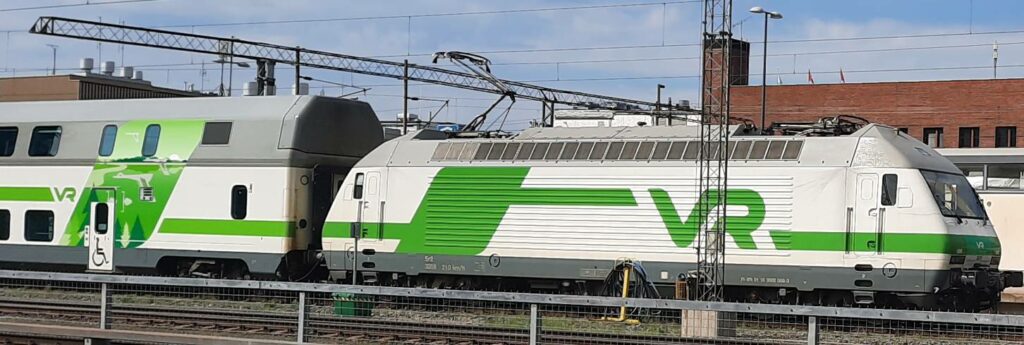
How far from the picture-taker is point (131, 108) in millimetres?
24359

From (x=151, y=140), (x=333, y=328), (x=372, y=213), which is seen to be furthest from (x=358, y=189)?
(x=333, y=328)

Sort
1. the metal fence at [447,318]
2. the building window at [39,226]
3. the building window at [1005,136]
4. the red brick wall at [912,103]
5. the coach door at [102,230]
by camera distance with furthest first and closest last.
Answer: the red brick wall at [912,103] → the building window at [1005,136] → the building window at [39,226] → the coach door at [102,230] → the metal fence at [447,318]

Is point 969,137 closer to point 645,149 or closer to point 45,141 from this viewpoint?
point 645,149

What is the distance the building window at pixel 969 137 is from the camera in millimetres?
51406

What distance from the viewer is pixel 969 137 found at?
51.7 m

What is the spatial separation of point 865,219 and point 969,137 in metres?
35.1

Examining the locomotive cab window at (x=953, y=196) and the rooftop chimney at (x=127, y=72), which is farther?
the rooftop chimney at (x=127, y=72)

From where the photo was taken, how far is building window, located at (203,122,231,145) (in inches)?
926

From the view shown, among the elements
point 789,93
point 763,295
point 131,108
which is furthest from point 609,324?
point 789,93

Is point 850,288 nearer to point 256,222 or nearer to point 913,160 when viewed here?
Result: point 913,160

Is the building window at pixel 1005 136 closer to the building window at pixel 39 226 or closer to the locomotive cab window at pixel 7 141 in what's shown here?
the building window at pixel 39 226

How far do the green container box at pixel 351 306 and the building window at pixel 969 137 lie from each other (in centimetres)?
4115

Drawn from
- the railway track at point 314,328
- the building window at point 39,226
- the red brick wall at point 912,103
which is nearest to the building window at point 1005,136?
the red brick wall at point 912,103

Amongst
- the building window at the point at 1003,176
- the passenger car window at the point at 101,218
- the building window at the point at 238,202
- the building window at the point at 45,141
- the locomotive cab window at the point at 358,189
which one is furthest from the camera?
the building window at the point at 1003,176
